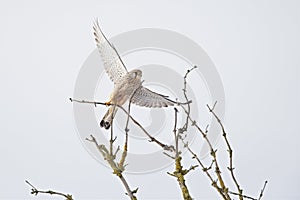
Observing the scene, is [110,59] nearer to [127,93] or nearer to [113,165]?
[127,93]

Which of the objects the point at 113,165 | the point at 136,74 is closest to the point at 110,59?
the point at 136,74

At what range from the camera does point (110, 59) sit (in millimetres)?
713

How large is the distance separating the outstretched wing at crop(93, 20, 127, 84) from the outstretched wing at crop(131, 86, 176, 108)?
5 cm

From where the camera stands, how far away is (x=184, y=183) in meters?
0.49

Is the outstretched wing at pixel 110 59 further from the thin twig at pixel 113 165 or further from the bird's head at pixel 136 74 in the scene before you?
the thin twig at pixel 113 165

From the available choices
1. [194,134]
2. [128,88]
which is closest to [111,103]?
[128,88]

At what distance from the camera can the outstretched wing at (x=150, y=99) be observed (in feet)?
2.00

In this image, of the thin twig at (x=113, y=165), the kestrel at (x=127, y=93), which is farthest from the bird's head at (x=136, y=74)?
the thin twig at (x=113, y=165)

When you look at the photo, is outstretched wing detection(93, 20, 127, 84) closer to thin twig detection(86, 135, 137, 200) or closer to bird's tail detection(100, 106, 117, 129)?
bird's tail detection(100, 106, 117, 129)

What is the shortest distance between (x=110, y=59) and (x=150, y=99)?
0.48 feet

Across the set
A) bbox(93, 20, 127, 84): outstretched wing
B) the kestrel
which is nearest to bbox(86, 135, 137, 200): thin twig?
the kestrel

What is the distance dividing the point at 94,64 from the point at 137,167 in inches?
9.1

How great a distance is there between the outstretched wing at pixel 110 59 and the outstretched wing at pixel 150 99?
52mm

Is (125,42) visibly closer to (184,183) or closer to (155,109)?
(155,109)
